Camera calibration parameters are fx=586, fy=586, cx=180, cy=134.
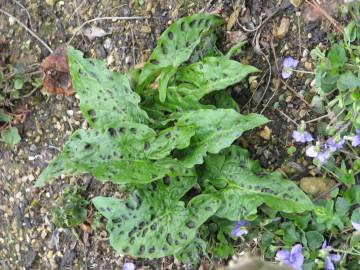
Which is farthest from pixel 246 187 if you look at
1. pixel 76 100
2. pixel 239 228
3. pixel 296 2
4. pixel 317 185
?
pixel 76 100

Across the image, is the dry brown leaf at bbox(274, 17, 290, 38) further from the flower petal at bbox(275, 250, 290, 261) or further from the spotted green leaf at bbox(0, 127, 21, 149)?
the spotted green leaf at bbox(0, 127, 21, 149)

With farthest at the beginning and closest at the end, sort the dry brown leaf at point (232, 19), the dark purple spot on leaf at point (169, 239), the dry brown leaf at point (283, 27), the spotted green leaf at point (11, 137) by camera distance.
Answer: the spotted green leaf at point (11, 137) → the dry brown leaf at point (232, 19) → the dry brown leaf at point (283, 27) → the dark purple spot on leaf at point (169, 239)

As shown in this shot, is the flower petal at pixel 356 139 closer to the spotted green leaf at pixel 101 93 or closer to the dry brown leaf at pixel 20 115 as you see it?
the spotted green leaf at pixel 101 93

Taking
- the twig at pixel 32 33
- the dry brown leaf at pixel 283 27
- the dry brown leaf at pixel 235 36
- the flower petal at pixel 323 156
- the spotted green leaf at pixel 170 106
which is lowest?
the flower petal at pixel 323 156

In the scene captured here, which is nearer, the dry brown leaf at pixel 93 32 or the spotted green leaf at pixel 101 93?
the spotted green leaf at pixel 101 93

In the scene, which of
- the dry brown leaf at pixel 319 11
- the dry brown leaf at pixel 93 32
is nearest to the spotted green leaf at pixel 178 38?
the dry brown leaf at pixel 319 11

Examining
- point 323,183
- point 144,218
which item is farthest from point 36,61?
point 323,183

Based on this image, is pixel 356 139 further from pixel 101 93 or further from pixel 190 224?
pixel 101 93
